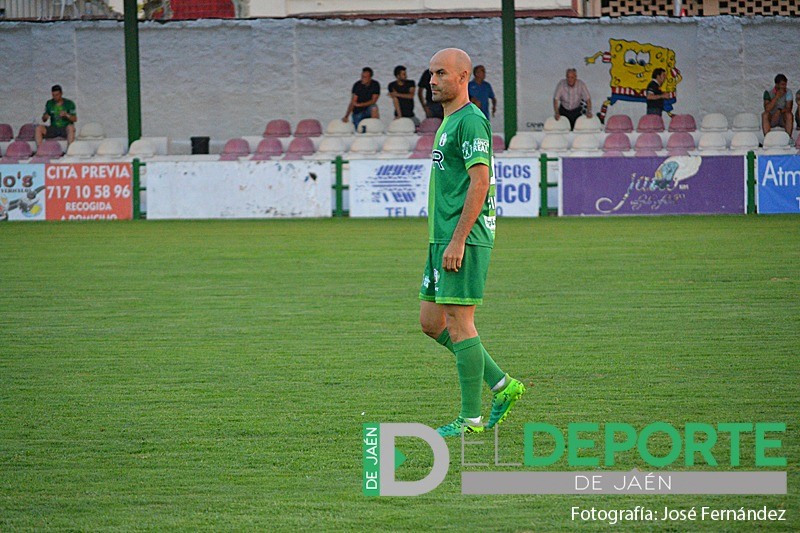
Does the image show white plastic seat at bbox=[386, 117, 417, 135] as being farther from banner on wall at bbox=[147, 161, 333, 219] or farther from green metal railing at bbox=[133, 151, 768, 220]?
banner on wall at bbox=[147, 161, 333, 219]

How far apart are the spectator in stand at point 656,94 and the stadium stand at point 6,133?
616 inches

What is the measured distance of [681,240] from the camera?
17.2 metres

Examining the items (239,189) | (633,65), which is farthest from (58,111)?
(633,65)

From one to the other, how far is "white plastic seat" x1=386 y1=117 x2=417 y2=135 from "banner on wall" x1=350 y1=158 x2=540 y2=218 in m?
4.12

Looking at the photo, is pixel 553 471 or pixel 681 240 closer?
pixel 553 471

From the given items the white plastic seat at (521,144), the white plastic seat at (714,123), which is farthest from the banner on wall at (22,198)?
the white plastic seat at (714,123)

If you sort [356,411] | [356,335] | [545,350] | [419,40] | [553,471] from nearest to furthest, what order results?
[553,471] < [356,411] < [545,350] < [356,335] < [419,40]

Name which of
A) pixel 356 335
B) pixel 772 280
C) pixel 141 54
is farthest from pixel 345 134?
pixel 356 335

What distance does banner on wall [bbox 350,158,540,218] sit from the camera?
74.0 ft

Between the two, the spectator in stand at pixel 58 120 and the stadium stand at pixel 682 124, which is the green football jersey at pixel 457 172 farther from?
the spectator in stand at pixel 58 120

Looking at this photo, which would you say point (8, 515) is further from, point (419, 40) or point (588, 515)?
point (419, 40)

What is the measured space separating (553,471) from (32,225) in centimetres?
1943

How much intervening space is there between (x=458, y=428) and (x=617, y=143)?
20433 mm

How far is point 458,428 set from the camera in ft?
18.1
